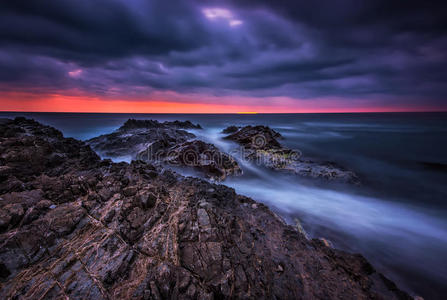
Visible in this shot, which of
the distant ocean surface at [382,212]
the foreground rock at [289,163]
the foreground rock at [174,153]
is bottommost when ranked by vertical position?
the distant ocean surface at [382,212]

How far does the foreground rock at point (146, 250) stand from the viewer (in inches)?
95.1

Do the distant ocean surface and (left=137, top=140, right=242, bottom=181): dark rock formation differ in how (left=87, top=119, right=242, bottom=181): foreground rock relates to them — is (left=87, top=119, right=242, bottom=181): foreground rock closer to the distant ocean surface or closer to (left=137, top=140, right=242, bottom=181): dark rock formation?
(left=137, top=140, right=242, bottom=181): dark rock formation

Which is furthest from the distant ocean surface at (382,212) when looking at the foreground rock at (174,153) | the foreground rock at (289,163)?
the foreground rock at (174,153)

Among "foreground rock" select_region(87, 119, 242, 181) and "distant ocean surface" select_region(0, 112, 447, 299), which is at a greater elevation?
"foreground rock" select_region(87, 119, 242, 181)

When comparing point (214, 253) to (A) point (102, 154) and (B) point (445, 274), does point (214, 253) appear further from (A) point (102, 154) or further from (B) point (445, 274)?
(A) point (102, 154)

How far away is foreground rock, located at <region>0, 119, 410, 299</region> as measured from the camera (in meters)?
2.42

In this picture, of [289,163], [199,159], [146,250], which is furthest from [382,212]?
[146,250]

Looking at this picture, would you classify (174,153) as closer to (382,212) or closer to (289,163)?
(289,163)

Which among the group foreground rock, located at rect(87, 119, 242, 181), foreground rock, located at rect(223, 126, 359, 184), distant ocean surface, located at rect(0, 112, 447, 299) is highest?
foreground rock, located at rect(87, 119, 242, 181)

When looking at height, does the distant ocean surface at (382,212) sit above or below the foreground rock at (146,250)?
below

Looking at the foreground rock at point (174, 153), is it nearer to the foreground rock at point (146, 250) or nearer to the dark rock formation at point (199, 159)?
the dark rock formation at point (199, 159)

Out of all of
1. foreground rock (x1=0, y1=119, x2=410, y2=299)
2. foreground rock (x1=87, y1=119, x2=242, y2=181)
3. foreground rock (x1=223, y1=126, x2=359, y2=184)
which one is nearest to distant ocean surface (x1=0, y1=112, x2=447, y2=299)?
foreground rock (x1=223, y1=126, x2=359, y2=184)

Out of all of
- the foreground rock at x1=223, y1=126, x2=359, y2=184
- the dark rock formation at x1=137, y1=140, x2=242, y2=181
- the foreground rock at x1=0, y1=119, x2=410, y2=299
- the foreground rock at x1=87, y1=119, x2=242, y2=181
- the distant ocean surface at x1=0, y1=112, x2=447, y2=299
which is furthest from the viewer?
the foreground rock at x1=223, y1=126, x2=359, y2=184

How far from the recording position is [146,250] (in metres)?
2.94
